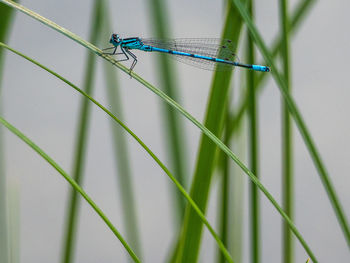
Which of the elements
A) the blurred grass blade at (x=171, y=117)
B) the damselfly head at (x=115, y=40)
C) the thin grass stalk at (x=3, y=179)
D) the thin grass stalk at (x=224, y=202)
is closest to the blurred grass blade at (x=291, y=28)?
the thin grass stalk at (x=224, y=202)

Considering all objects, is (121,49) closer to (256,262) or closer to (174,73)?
(174,73)

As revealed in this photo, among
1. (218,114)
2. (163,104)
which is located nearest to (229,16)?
(218,114)

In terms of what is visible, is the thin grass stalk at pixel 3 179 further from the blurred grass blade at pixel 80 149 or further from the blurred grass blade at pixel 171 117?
the blurred grass blade at pixel 171 117

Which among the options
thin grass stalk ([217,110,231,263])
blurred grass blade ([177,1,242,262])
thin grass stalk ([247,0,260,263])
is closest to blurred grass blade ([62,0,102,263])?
thin grass stalk ([217,110,231,263])

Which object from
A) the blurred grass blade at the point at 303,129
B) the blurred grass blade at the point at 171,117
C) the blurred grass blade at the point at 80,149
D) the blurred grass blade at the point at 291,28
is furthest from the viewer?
the blurred grass blade at the point at 80,149

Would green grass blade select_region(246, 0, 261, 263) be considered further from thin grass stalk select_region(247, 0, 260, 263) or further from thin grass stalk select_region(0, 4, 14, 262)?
thin grass stalk select_region(0, 4, 14, 262)
